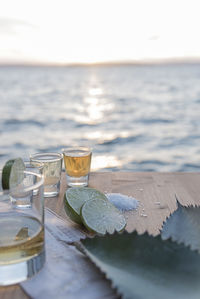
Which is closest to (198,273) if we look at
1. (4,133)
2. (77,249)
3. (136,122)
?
(77,249)

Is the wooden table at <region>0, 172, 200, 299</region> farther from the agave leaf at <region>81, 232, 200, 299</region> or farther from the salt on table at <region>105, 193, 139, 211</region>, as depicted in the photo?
the agave leaf at <region>81, 232, 200, 299</region>

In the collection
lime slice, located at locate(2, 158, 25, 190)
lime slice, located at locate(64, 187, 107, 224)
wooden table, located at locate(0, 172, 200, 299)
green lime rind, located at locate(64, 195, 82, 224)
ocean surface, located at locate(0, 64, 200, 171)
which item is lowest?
ocean surface, located at locate(0, 64, 200, 171)

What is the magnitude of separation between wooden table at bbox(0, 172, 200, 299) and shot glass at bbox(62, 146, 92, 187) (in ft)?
0.10

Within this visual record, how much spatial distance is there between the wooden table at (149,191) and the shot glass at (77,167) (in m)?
0.03

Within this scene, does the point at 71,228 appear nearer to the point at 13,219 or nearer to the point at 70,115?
the point at 13,219

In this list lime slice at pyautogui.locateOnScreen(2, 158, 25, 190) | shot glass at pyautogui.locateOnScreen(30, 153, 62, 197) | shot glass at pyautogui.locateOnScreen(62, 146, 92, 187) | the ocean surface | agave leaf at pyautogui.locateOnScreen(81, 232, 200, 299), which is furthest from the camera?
the ocean surface

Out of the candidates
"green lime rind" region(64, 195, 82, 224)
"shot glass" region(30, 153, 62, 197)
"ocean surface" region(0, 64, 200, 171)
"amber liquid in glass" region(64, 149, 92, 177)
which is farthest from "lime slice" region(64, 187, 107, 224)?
"ocean surface" region(0, 64, 200, 171)

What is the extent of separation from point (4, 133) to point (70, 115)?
125 inches

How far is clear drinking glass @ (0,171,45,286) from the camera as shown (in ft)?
1.92

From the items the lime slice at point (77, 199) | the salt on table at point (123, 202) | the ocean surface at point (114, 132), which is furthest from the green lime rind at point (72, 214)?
the ocean surface at point (114, 132)

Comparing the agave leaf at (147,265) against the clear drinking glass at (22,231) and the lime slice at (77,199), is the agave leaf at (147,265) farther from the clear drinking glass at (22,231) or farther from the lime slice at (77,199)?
the lime slice at (77,199)

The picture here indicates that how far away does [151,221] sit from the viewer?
875 millimetres

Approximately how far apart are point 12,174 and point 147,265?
0.98ft

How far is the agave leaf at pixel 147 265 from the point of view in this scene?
50 cm
